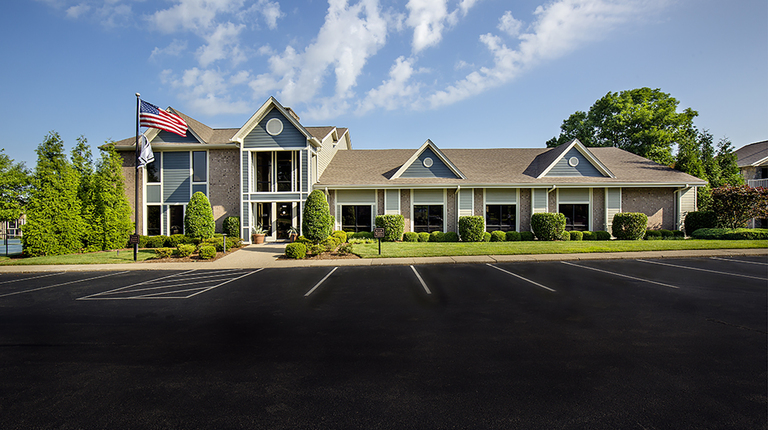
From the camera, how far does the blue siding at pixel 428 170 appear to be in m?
21.3

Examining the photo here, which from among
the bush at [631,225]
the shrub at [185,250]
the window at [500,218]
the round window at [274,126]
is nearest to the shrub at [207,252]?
the shrub at [185,250]

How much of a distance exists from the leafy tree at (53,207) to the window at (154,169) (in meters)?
4.17

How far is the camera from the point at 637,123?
35188 millimetres

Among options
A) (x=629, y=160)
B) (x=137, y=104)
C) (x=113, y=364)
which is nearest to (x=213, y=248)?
(x=137, y=104)

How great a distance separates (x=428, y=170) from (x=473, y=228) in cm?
513

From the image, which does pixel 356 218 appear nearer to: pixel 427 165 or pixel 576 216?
pixel 427 165

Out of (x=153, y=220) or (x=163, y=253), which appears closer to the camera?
(x=163, y=253)

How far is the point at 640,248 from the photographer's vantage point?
49.2ft

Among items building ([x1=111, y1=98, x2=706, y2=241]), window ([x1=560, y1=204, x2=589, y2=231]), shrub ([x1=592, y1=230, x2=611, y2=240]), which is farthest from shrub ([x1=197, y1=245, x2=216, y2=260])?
shrub ([x1=592, y1=230, x2=611, y2=240])

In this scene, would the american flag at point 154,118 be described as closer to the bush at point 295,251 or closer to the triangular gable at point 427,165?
the bush at point 295,251

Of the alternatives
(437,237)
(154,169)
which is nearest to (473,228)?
(437,237)

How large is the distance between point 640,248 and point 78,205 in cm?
2888

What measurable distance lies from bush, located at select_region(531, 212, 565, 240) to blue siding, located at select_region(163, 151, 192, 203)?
75.6ft

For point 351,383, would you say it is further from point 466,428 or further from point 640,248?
point 640,248
